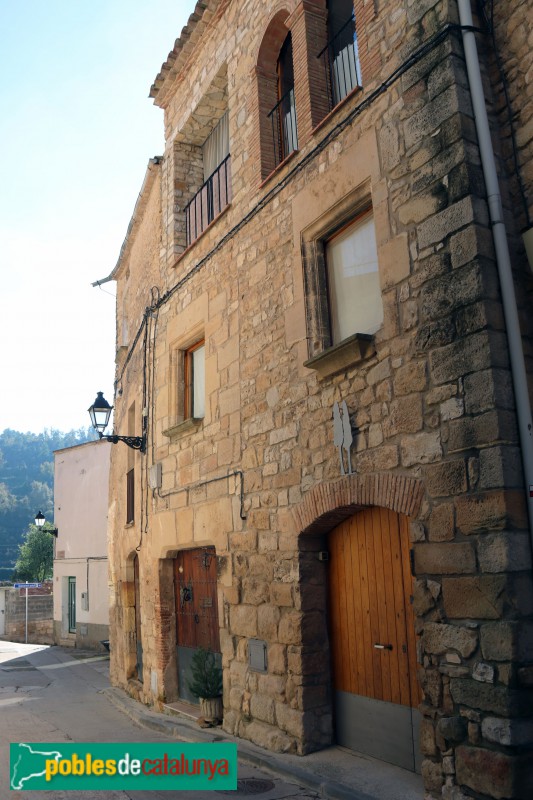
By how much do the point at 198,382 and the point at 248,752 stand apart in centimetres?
420

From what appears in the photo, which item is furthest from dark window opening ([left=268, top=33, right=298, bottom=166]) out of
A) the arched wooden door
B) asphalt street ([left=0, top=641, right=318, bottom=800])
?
asphalt street ([left=0, top=641, right=318, bottom=800])

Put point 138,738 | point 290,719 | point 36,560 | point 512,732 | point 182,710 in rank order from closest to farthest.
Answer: point 512,732 → point 290,719 → point 138,738 → point 182,710 → point 36,560

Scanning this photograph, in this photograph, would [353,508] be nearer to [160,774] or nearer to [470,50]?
[160,774]

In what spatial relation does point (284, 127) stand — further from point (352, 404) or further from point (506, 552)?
point (506, 552)

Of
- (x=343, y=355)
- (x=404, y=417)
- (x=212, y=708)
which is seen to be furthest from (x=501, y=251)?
(x=212, y=708)

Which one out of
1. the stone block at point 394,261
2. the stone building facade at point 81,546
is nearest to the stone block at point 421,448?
the stone block at point 394,261

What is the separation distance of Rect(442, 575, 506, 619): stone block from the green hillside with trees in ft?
267

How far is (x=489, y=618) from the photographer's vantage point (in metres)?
3.73

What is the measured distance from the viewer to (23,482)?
128 metres

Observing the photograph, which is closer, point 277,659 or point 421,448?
point 421,448

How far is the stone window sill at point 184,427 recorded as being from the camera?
7.64 m

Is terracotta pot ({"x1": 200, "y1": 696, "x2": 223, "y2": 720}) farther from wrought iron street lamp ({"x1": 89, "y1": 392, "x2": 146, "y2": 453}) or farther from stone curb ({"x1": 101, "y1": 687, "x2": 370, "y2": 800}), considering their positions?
wrought iron street lamp ({"x1": 89, "y1": 392, "x2": 146, "y2": 453})

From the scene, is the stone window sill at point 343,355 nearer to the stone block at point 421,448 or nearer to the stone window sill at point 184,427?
the stone block at point 421,448

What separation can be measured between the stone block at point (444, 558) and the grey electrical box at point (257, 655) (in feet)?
7.17
